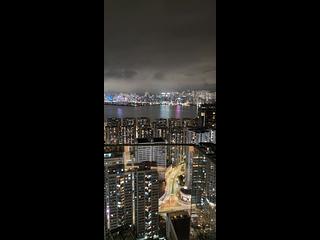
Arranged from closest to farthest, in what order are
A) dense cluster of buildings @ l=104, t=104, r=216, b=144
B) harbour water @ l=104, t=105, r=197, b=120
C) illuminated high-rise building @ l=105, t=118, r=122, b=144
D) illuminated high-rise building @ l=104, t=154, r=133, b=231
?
illuminated high-rise building @ l=105, t=118, r=122, b=144, illuminated high-rise building @ l=104, t=154, r=133, b=231, dense cluster of buildings @ l=104, t=104, r=216, b=144, harbour water @ l=104, t=105, r=197, b=120

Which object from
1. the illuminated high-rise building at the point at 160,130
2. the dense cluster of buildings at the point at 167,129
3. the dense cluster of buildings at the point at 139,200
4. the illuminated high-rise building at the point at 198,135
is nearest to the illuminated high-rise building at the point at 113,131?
the dense cluster of buildings at the point at 167,129

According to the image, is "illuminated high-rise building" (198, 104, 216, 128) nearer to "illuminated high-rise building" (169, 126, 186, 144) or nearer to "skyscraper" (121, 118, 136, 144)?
"illuminated high-rise building" (169, 126, 186, 144)

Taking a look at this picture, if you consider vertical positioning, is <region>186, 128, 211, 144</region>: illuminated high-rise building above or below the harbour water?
below

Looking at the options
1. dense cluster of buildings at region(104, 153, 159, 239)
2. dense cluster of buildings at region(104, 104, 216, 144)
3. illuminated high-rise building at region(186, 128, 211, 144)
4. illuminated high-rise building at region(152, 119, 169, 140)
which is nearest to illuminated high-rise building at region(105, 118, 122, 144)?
dense cluster of buildings at region(104, 104, 216, 144)

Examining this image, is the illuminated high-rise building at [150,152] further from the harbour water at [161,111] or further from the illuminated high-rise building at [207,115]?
the illuminated high-rise building at [207,115]
